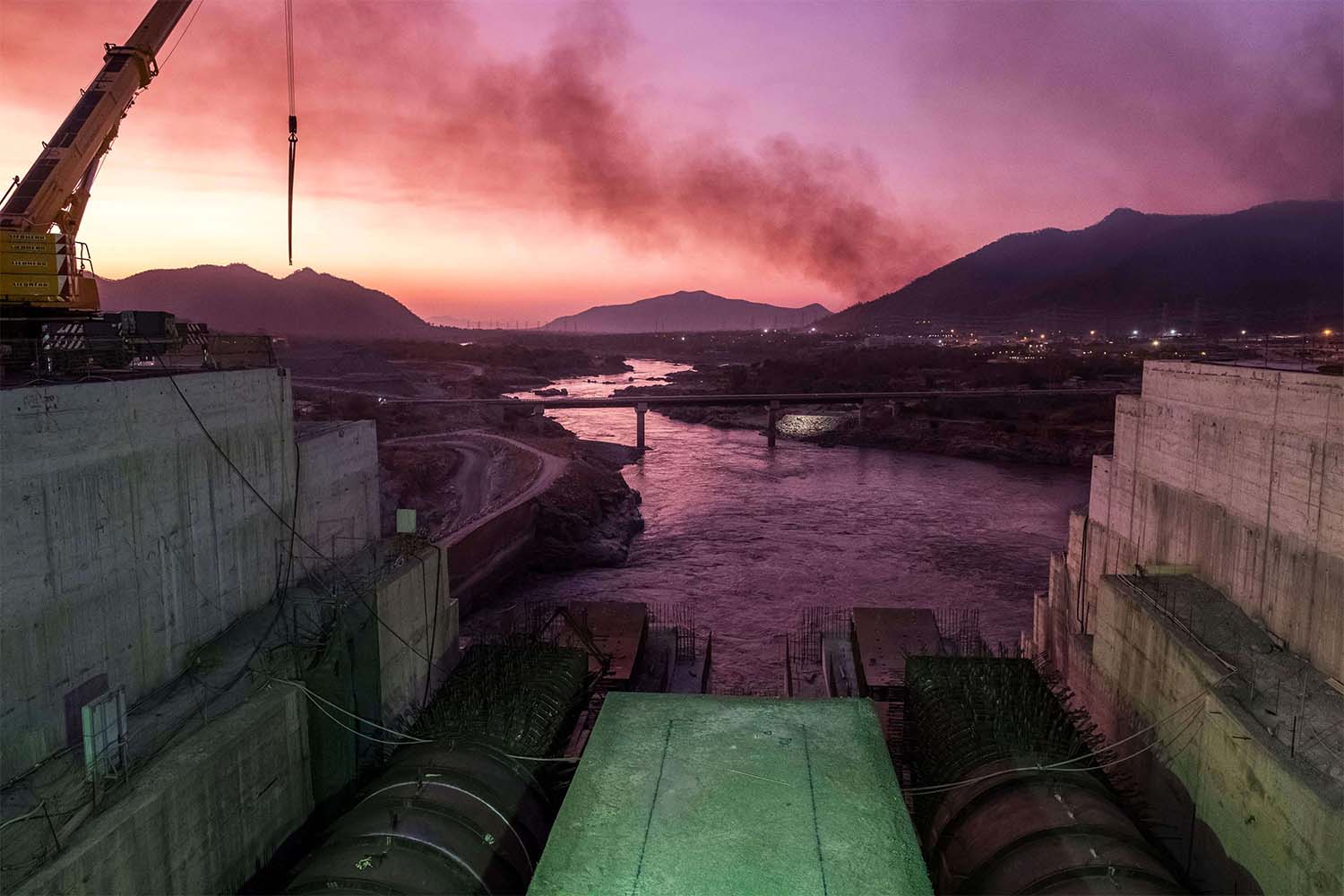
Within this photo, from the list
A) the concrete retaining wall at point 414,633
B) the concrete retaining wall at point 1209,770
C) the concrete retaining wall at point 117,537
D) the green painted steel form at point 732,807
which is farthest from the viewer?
the concrete retaining wall at point 414,633

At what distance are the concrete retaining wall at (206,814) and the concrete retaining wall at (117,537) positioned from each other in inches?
73.1

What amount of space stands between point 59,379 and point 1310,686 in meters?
21.3

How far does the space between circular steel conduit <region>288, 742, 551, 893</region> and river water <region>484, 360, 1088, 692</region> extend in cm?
1670

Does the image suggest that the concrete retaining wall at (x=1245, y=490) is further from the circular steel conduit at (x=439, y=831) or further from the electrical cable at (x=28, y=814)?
the electrical cable at (x=28, y=814)

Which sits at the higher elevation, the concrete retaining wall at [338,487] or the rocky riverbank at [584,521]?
the concrete retaining wall at [338,487]

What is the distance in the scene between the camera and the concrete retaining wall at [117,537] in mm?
12117

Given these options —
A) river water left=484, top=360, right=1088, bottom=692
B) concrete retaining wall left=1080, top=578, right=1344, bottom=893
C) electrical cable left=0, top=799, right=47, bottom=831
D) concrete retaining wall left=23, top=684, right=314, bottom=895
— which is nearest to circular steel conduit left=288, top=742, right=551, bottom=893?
concrete retaining wall left=23, top=684, right=314, bottom=895

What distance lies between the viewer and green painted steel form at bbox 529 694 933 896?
26.1ft

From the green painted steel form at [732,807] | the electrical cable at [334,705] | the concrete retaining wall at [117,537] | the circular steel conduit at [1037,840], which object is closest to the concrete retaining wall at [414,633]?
the electrical cable at [334,705]

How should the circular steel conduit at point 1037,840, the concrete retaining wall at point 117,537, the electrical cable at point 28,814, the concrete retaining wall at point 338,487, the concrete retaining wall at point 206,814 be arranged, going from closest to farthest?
the electrical cable at point 28,814
the concrete retaining wall at point 206,814
the circular steel conduit at point 1037,840
the concrete retaining wall at point 117,537
the concrete retaining wall at point 338,487

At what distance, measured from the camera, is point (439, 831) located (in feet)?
41.2

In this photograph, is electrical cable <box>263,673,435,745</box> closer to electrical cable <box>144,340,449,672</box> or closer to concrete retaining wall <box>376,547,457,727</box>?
concrete retaining wall <box>376,547,457,727</box>

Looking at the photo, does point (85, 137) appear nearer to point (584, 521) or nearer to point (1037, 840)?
point (1037, 840)

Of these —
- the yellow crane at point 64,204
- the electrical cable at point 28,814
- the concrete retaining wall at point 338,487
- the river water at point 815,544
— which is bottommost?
the river water at point 815,544
